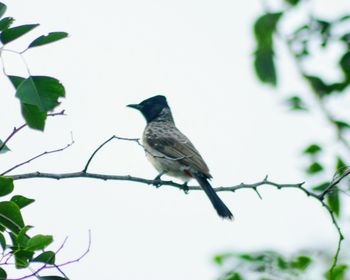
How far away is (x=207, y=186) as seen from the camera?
6359 millimetres

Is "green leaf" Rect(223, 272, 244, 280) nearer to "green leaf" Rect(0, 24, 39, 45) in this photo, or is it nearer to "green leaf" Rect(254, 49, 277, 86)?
"green leaf" Rect(254, 49, 277, 86)

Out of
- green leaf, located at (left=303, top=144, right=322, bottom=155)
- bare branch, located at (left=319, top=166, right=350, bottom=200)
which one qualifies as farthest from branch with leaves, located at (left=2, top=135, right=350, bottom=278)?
green leaf, located at (left=303, top=144, right=322, bottom=155)

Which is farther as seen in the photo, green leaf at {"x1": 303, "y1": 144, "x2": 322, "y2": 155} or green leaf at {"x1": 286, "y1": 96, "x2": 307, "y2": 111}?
green leaf at {"x1": 286, "y1": 96, "x2": 307, "y2": 111}

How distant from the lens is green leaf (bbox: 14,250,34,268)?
2.64 m

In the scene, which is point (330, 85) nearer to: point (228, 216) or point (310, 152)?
point (310, 152)

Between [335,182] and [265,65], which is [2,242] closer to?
[335,182]

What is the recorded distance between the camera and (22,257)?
→ 2658 mm

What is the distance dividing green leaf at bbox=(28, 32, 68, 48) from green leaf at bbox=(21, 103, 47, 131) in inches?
9.8

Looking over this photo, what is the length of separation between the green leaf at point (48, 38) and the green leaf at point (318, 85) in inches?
112

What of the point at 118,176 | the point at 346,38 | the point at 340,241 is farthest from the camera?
the point at 346,38

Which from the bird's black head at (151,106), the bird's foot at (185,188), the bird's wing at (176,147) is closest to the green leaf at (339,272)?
the bird's foot at (185,188)

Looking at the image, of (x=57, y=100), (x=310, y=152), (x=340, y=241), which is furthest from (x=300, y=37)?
(x=57, y=100)

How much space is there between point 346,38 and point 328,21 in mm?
263

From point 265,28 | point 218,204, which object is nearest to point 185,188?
point 218,204
